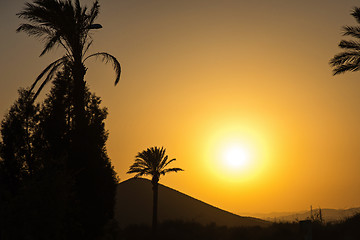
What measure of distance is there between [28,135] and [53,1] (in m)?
8.28

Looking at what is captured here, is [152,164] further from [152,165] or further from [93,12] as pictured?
[93,12]

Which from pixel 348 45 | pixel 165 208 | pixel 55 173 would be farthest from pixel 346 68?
pixel 165 208

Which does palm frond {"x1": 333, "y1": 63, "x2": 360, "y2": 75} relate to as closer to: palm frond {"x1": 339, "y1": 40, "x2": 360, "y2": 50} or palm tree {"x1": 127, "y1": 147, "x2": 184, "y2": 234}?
palm frond {"x1": 339, "y1": 40, "x2": 360, "y2": 50}

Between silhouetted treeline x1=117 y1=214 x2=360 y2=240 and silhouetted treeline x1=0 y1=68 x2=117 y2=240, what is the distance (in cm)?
567

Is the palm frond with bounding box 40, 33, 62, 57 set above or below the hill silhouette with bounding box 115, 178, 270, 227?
below

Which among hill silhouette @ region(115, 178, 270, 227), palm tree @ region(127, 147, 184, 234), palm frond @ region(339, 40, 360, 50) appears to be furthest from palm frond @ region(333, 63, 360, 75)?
hill silhouette @ region(115, 178, 270, 227)

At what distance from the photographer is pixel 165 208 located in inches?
5305

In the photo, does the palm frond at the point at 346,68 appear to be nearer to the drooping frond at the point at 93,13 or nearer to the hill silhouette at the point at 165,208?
the drooping frond at the point at 93,13

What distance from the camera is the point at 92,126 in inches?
1168

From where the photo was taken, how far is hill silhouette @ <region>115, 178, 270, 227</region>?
422ft

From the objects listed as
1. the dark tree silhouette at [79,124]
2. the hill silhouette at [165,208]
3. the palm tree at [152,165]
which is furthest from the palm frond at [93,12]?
the hill silhouette at [165,208]

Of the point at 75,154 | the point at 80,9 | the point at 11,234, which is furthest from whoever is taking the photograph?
the point at 80,9

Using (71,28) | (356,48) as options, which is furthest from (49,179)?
(356,48)

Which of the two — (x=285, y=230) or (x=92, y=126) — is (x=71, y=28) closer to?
(x=92, y=126)
